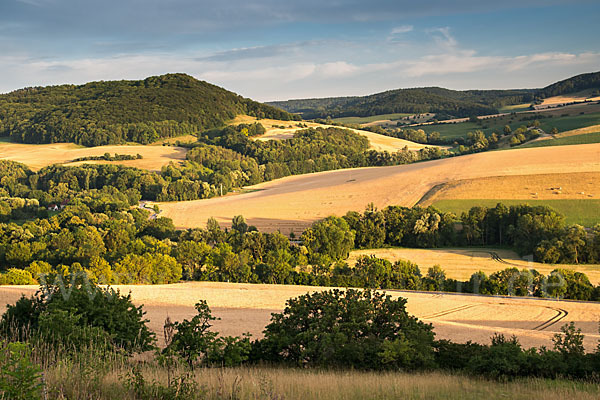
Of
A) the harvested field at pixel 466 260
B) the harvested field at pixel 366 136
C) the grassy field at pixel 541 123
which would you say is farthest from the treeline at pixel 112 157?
the harvested field at pixel 466 260

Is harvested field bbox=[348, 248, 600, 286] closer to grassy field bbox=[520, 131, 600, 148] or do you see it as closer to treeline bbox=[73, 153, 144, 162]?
grassy field bbox=[520, 131, 600, 148]

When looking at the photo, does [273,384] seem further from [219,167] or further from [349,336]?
[219,167]

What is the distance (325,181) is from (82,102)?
118624 millimetres

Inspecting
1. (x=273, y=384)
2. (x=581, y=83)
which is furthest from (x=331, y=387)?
(x=581, y=83)

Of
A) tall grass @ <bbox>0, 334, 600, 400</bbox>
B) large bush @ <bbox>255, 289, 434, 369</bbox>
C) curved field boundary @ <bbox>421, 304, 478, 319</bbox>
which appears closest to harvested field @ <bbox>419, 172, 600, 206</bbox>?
curved field boundary @ <bbox>421, 304, 478, 319</bbox>

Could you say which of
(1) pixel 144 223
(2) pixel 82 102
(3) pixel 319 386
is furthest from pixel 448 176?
(2) pixel 82 102

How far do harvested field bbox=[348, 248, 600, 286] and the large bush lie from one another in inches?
1132

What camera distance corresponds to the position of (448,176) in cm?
8119

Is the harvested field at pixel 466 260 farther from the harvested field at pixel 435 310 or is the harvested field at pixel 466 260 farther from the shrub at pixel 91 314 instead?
the shrub at pixel 91 314

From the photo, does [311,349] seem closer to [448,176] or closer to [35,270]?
[35,270]

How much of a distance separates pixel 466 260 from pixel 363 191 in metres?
34.1

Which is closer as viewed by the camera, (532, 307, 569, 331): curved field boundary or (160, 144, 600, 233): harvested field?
(532, 307, 569, 331): curved field boundary

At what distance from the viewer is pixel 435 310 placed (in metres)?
32.8

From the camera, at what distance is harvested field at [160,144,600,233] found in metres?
71.7
